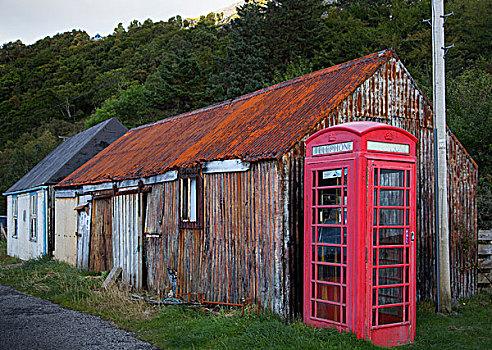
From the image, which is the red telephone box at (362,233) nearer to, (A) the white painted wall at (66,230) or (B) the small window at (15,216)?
(A) the white painted wall at (66,230)

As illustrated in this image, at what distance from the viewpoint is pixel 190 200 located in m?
11.7

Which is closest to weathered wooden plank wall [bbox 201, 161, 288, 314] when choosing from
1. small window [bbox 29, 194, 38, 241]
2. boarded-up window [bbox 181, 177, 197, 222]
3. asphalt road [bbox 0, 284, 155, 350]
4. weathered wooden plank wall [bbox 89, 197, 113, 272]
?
boarded-up window [bbox 181, 177, 197, 222]

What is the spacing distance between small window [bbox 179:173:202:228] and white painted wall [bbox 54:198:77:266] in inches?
303

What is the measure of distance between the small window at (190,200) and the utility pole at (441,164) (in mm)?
4922

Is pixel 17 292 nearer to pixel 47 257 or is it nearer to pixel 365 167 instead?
pixel 47 257

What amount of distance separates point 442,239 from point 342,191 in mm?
3344

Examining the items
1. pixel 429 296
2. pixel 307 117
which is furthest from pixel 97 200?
pixel 429 296

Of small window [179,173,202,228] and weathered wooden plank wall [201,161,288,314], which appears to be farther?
small window [179,173,202,228]

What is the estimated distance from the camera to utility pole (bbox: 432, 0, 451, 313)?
32.3ft

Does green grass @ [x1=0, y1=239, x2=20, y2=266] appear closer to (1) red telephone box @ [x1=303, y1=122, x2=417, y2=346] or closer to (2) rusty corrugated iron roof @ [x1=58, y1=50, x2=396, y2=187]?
(2) rusty corrugated iron roof @ [x1=58, y1=50, x2=396, y2=187]

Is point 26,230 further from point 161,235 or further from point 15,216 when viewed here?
point 161,235

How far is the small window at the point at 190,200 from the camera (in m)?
11.3

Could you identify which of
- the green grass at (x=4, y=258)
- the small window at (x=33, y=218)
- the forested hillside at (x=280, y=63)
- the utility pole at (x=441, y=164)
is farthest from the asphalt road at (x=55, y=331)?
the green grass at (x=4, y=258)

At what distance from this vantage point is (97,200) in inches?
642
